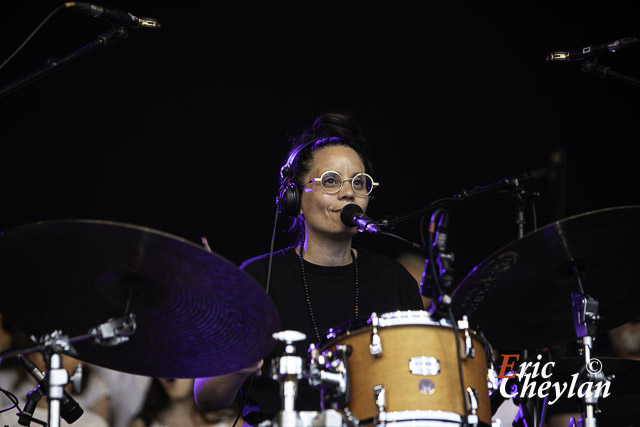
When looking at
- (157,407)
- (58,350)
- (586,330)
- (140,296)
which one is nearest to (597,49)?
(586,330)

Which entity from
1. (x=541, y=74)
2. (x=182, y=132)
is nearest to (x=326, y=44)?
(x=182, y=132)

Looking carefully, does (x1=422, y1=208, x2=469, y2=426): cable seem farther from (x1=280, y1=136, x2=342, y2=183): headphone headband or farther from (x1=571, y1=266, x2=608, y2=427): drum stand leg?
(x1=280, y1=136, x2=342, y2=183): headphone headband

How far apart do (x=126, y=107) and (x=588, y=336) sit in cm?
222

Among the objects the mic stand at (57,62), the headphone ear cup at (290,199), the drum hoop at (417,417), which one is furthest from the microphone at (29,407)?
the headphone ear cup at (290,199)

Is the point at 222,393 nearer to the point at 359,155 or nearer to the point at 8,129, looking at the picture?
the point at 359,155

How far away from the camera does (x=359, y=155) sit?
283cm

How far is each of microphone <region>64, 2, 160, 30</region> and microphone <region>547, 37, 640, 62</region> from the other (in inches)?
54.3

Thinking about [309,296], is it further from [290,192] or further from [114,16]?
[114,16]

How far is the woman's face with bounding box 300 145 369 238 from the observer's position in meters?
2.63

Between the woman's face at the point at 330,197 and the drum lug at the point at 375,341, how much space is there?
2.54 feet

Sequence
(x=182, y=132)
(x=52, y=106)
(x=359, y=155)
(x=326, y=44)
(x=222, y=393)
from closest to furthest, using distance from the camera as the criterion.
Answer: (x=222, y=393) → (x=359, y=155) → (x=52, y=106) → (x=182, y=132) → (x=326, y=44)

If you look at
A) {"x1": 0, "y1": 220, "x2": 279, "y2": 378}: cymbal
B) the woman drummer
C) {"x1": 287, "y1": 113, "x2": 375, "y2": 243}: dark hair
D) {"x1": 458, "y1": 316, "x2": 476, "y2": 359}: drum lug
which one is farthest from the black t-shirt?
{"x1": 458, "y1": 316, "x2": 476, "y2": 359}: drum lug

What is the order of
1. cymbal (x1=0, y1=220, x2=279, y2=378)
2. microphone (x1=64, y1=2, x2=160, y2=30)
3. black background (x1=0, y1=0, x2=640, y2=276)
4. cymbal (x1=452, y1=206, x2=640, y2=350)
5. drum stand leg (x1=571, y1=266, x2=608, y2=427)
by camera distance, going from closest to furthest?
1. cymbal (x1=0, y1=220, x2=279, y2=378)
2. cymbal (x1=452, y1=206, x2=640, y2=350)
3. drum stand leg (x1=571, y1=266, x2=608, y2=427)
4. microphone (x1=64, y1=2, x2=160, y2=30)
5. black background (x1=0, y1=0, x2=640, y2=276)

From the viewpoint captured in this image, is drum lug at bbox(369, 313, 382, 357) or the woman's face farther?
the woman's face
